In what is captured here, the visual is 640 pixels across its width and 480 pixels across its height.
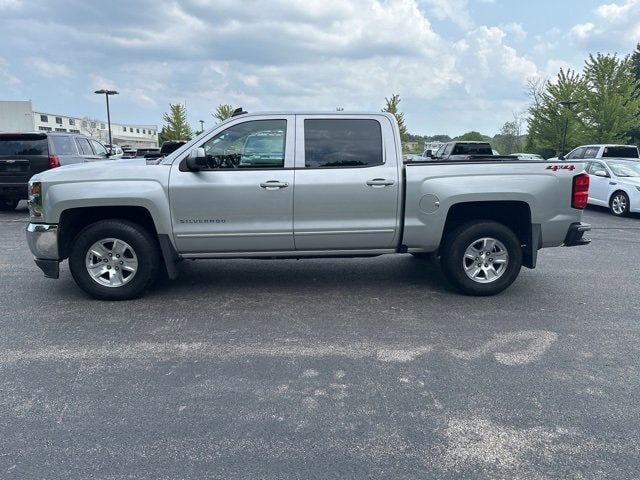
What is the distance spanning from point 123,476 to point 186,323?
2.18 m

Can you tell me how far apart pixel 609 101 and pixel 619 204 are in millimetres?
17020

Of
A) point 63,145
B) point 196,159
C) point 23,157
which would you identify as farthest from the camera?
point 63,145

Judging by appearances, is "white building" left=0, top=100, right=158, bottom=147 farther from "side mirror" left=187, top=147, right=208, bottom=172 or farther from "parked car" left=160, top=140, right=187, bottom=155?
"side mirror" left=187, top=147, right=208, bottom=172

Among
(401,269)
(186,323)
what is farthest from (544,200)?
(186,323)

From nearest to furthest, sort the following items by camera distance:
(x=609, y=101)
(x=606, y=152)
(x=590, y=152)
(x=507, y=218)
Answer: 1. (x=507, y=218)
2. (x=606, y=152)
3. (x=590, y=152)
4. (x=609, y=101)

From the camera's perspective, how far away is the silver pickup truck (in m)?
5.07

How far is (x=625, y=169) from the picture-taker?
1312 centimetres

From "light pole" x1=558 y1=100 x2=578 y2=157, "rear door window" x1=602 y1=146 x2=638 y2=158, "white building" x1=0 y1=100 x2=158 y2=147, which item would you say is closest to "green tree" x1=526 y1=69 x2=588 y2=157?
"light pole" x1=558 y1=100 x2=578 y2=157

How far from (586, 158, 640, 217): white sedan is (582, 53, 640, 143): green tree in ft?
50.8

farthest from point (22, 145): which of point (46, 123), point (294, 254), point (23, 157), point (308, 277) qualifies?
point (46, 123)

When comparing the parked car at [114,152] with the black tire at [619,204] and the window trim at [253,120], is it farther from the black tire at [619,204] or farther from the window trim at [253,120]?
the black tire at [619,204]

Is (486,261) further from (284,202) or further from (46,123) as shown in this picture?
(46,123)

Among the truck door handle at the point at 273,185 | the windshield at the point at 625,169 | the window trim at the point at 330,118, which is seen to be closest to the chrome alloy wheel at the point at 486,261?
the window trim at the point at 330,118

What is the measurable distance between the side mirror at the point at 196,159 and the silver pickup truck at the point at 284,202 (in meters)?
0.03
